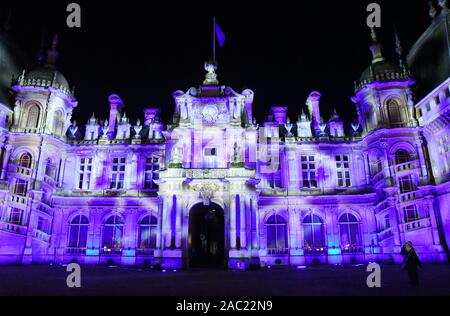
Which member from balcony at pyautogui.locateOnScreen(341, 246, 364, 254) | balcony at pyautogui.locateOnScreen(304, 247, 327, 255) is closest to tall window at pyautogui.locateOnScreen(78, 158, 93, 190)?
balcony at pyautogui.locateOnScreen(304, 247, 327, 255)

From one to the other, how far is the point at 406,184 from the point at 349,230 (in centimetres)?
667

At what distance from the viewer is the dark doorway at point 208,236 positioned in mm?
30000

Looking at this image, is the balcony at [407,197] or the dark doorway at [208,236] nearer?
the balcony at [407,197]

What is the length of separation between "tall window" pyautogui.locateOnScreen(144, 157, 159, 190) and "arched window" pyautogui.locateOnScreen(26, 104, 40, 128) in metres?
11.0

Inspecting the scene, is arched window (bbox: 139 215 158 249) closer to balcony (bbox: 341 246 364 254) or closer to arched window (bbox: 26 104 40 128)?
arched window (bbox: 26 104 40 128)

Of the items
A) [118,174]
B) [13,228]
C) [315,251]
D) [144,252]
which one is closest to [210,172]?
[144,252]

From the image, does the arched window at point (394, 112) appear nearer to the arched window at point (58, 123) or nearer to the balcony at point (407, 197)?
the balcony at point (407, 197)

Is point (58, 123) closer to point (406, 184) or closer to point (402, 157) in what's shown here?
point (402, 157)

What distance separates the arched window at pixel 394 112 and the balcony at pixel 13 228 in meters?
33.9

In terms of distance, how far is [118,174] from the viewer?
33844mm

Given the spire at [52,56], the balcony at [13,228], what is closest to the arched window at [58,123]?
the spire at [52,56]

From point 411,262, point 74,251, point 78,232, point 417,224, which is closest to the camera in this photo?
point 411,262

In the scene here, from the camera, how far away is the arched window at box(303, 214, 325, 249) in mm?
31125
